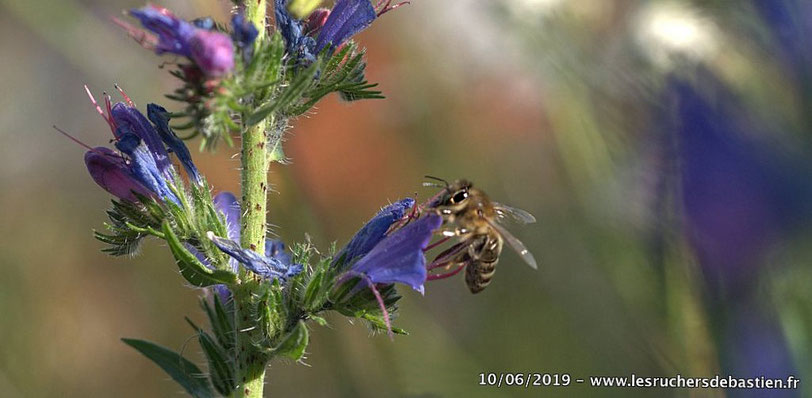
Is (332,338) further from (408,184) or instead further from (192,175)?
(192,175)

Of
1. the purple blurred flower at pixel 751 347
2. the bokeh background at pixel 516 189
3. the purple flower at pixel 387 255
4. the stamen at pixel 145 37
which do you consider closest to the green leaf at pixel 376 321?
→ the purple flower at pixel 387 255

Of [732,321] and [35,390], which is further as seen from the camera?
[35,390]

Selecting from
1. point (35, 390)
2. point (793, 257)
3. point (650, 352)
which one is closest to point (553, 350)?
point (650, 352)

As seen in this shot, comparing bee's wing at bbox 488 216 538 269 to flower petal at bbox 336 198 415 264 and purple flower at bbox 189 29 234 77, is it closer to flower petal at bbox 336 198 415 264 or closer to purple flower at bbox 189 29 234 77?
flower petal at bbox 336 198 415 264

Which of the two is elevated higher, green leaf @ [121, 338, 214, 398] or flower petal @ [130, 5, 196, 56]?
flower petal @ [130, 5, 196, 56]

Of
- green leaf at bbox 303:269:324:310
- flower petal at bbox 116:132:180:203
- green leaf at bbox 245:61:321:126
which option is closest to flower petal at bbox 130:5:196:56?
green leaf at bbox 245:61:321:126

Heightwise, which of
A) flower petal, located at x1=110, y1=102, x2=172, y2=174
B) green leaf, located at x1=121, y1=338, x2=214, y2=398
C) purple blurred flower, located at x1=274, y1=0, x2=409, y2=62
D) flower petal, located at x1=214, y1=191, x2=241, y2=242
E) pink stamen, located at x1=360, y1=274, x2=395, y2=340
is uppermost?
purple blurred flower, located at x1=274, y1=0, x2=409, y2=62

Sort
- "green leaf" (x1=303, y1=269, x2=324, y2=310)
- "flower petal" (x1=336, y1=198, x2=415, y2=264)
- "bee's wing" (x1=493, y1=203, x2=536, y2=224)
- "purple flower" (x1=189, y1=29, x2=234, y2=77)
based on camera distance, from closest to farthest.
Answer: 1. "purple flower" (x1=189, y1=29, x2=234, y2=77)
2. "green leaf" (x1=303, y1=269, x2=324, y2=310)
3. "flower petal" (x1=336, y1=198, x2=415, y2=264)
4. "bee's wing" (x1=493, y1=203, x2=536, y2=224)

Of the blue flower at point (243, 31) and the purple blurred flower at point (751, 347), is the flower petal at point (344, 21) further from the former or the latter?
the purple blurred flower at point (751, 347)
